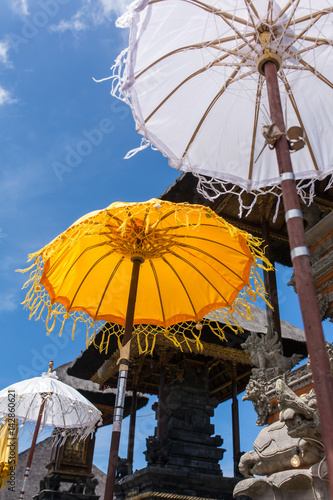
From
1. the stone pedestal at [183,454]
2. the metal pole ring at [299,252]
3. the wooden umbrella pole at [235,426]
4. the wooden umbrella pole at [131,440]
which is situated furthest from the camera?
the wooden umbrella pole at [131,440]

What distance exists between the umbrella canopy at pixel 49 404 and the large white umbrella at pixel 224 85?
499 cm

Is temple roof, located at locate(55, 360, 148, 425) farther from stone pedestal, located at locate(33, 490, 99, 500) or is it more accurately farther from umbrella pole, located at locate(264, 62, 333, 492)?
umbrella pole, located at locate(264, 62, 333, 492)

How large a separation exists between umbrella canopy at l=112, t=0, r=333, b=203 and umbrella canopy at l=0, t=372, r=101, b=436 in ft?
16.4

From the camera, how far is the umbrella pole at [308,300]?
1606 millimetres

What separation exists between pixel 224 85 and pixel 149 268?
6.66 feet

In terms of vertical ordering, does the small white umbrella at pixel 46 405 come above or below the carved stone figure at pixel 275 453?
above

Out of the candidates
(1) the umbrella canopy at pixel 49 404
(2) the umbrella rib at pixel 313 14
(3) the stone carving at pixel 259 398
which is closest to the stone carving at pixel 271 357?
(3) the stone carving at pixel 259 398

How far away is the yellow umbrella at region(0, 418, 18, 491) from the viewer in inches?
292

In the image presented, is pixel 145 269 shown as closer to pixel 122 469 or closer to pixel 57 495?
pixel 122 469

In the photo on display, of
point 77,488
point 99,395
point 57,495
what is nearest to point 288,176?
point 57,495

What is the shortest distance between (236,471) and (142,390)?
6.35 metres

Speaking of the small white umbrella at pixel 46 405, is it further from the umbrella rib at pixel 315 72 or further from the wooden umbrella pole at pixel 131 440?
the umbrella rib at pixel 315 72

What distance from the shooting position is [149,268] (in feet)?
15.3

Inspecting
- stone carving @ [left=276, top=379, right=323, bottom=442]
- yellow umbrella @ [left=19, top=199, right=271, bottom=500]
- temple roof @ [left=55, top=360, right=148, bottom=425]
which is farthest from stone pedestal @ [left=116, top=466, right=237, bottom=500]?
temple roof @ [left=55, top=360, right=148, bottom=425]
